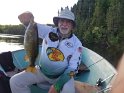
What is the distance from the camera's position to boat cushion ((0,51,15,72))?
6.45 m

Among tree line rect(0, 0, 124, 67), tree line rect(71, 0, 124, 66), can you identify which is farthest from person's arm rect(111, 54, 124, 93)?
tree line rect(71, 0, 124, 66)

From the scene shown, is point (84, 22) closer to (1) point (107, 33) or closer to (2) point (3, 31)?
(1) point (107, 33)

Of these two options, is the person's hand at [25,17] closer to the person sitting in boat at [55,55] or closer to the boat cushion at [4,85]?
the person sitting in boat at [55,55]

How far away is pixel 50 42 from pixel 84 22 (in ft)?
218

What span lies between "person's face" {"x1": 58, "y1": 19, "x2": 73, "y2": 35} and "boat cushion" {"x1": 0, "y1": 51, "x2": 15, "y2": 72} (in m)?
2.30

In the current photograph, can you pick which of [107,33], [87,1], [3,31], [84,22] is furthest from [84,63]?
[3,31]

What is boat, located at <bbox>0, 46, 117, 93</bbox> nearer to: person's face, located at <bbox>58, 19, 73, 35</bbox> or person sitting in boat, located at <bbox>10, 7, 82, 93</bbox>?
person sitting in boat, located at <bbox>10, 7, 82, 93</bbox>

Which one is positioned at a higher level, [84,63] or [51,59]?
[51,59]

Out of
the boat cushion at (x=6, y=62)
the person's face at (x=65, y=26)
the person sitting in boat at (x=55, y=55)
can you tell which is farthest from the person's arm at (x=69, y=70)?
the boat cushion at (x=6, y=62)

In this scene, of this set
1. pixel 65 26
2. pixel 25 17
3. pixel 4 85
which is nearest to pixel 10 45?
pixel 4 85

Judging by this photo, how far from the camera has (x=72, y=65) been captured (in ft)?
14.1

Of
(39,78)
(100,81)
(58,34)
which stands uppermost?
(58,34)

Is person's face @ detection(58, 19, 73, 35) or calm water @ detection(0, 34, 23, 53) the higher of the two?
person's face @ detection(58, 19, 73, 35)

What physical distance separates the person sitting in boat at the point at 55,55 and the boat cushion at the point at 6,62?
6.37 feet
